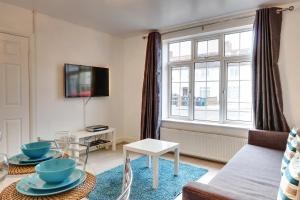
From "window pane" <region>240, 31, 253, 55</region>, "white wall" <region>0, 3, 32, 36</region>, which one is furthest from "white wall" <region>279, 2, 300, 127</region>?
"white wall" <region>0, 3, 32, 36</region>

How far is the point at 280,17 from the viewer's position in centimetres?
291

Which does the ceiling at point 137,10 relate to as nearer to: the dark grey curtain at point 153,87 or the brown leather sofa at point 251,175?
the dark grey curtain at point 153,87

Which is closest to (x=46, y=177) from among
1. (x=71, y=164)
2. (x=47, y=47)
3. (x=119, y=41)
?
(x=71, y=164)

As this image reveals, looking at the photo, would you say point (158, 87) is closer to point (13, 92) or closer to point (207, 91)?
point (207, 91)

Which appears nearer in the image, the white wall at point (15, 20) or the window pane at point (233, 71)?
the white wall at point (15, 20)

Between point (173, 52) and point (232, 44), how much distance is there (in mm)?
1200

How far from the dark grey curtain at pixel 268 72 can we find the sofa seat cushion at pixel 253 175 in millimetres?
519

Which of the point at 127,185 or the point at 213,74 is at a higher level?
the point at 213,74

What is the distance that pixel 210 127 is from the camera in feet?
11.8

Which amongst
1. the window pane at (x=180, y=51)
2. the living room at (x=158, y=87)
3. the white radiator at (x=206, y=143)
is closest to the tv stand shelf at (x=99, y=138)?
the living room at (x=158, y=87)

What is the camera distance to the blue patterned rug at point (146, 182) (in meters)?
2.39

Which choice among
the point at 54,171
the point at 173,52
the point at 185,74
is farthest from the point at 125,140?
the point at 54,171

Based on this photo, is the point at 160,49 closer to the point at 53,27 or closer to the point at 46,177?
the point at 53,27

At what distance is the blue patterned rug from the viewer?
239 cm
